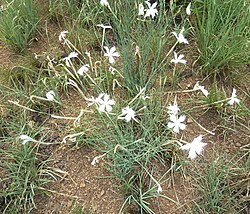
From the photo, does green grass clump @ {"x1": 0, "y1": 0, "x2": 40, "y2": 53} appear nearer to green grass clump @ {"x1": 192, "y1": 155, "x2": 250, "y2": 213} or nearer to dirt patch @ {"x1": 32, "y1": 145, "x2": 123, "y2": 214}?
dirt patch @ {"x1": 32, "y1": 145, "x2": 123, "y2": 214}

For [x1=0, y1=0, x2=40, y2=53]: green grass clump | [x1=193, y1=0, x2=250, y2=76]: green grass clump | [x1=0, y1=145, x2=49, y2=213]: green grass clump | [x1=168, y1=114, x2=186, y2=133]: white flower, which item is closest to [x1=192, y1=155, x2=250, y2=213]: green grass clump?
[x1=168, y1=114, x2=186, y2=133]: white flower

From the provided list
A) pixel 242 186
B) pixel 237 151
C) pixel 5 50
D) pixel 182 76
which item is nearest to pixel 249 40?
pixel 182 76

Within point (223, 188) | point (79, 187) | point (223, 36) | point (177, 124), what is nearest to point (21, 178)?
point (79, 187)

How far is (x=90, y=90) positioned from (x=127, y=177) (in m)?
0.54

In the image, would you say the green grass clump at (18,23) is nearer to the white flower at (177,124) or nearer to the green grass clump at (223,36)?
the green grass clump at (223,36)

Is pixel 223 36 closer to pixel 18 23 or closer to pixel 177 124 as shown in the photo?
pixel 177 124

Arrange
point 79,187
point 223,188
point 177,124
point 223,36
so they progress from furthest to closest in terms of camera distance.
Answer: point 223,36
point 79,187
point 223,188
point 177,124

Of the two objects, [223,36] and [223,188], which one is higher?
[223,36]

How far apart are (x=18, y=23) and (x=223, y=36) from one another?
111 cm

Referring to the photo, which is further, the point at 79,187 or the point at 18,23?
the point at 18,23

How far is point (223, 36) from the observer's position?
1890 mm

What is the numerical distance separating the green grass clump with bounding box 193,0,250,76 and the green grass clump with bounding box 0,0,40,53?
92 centimetres

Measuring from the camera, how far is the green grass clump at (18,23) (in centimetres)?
210

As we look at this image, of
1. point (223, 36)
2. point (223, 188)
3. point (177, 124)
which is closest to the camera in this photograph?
point (177, 124)
